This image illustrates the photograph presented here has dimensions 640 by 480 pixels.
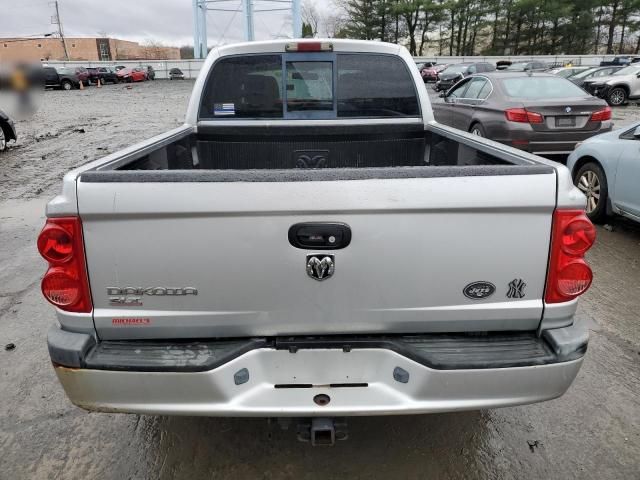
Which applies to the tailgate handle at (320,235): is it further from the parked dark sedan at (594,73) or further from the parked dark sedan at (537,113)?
the parked dark sedan at (594,73)

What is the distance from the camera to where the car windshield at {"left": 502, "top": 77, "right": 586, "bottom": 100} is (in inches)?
348

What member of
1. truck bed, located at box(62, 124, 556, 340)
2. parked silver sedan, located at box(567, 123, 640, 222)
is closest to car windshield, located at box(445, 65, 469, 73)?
parked silver sedan, located at box(567, 123, 640, 222)

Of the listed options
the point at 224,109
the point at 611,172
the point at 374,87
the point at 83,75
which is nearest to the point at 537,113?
the point at 611,172

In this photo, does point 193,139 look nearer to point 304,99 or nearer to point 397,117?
point 304,99

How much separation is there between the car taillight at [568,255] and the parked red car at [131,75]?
51.5 m

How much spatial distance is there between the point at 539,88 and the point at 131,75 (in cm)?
4684

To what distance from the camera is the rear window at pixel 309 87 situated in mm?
3914

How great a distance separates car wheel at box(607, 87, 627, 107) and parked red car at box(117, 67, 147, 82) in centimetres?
4110

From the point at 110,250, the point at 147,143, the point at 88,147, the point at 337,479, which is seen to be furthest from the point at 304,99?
the point at 88,147

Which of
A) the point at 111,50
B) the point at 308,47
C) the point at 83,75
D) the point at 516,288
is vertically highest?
the point at 111,50

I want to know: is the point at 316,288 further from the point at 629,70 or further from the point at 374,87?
the point at 629,70

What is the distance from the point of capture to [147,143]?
9.66 ft

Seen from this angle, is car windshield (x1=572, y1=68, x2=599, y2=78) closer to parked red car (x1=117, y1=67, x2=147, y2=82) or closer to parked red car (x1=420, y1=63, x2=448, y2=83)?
parked red car (x1=420, y1=63, x2=448, y2=83)

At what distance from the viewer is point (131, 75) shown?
48.4 m
